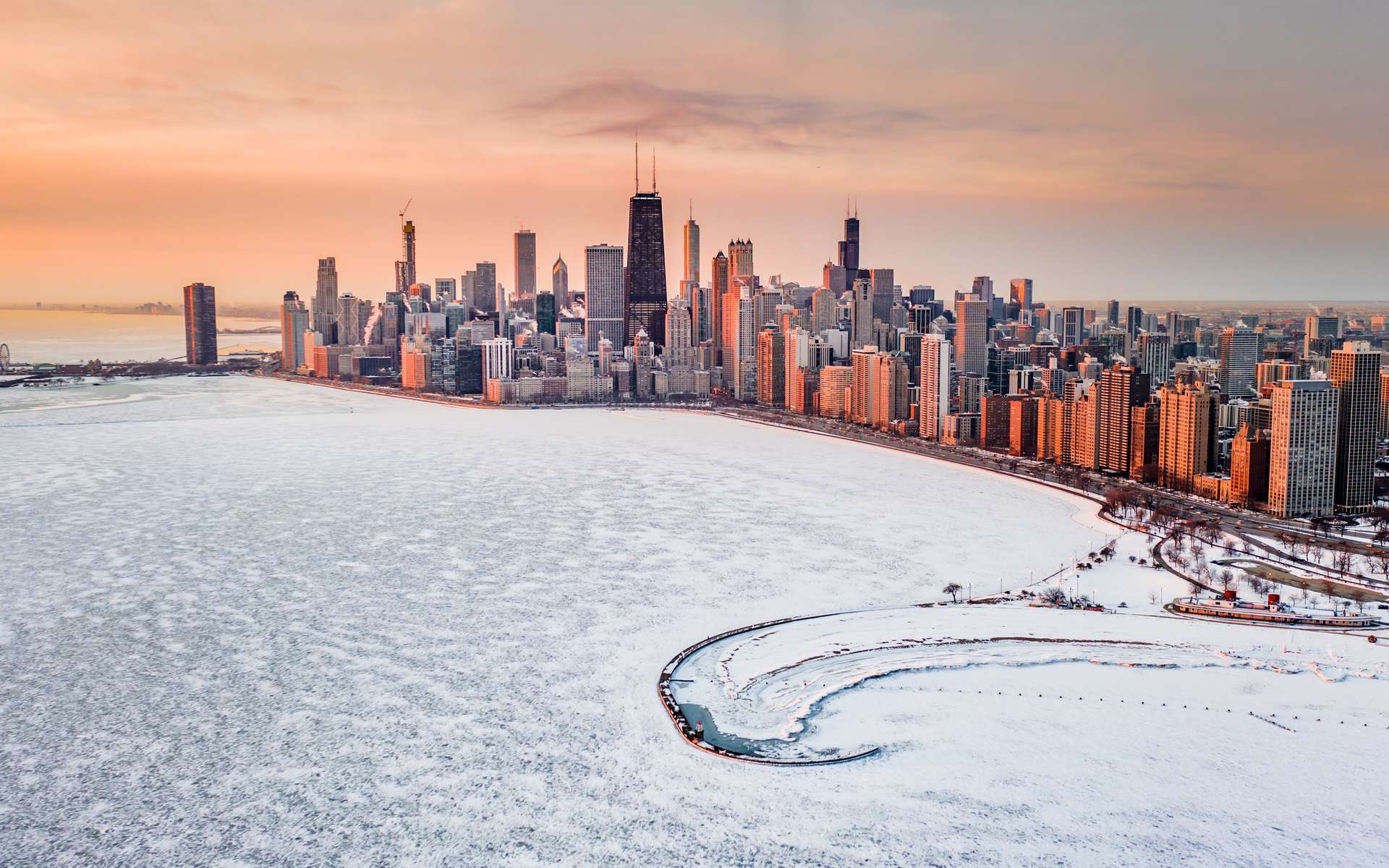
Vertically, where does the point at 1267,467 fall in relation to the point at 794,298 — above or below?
below

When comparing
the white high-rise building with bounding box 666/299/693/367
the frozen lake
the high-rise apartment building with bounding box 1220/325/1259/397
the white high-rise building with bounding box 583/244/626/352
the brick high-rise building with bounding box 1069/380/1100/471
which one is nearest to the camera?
the frozen lake

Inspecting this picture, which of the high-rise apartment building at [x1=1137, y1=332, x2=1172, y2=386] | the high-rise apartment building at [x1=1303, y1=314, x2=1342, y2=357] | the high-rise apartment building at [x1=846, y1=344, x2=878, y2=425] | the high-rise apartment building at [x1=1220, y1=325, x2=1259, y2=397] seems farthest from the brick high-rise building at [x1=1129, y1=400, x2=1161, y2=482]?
the high-rise apartment building at [x1=1303, y1=314, x2=1342, y2=357]

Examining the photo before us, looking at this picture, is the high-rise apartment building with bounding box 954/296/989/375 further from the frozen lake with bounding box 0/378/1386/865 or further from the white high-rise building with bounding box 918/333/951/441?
the frozen lake with bounding box 0/378/1386/865

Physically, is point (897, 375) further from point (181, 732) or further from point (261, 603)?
point (181, 732)

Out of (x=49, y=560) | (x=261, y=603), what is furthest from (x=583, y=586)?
(x=49, y=560)

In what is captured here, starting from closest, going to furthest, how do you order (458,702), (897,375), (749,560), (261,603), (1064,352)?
(458,702)
(261,603)
(749,560)
(897,375)
(1064,352)

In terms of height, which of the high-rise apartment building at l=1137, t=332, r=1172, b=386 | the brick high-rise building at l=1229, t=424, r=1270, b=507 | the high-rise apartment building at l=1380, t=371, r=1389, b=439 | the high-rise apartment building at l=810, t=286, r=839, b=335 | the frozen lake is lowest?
the frozen lake

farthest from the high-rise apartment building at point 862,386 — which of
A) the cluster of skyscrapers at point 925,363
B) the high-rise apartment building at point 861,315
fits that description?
the high-rise apartment building at point 861,315

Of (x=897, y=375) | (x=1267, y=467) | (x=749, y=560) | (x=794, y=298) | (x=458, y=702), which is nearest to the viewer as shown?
(x=458, y=702)
